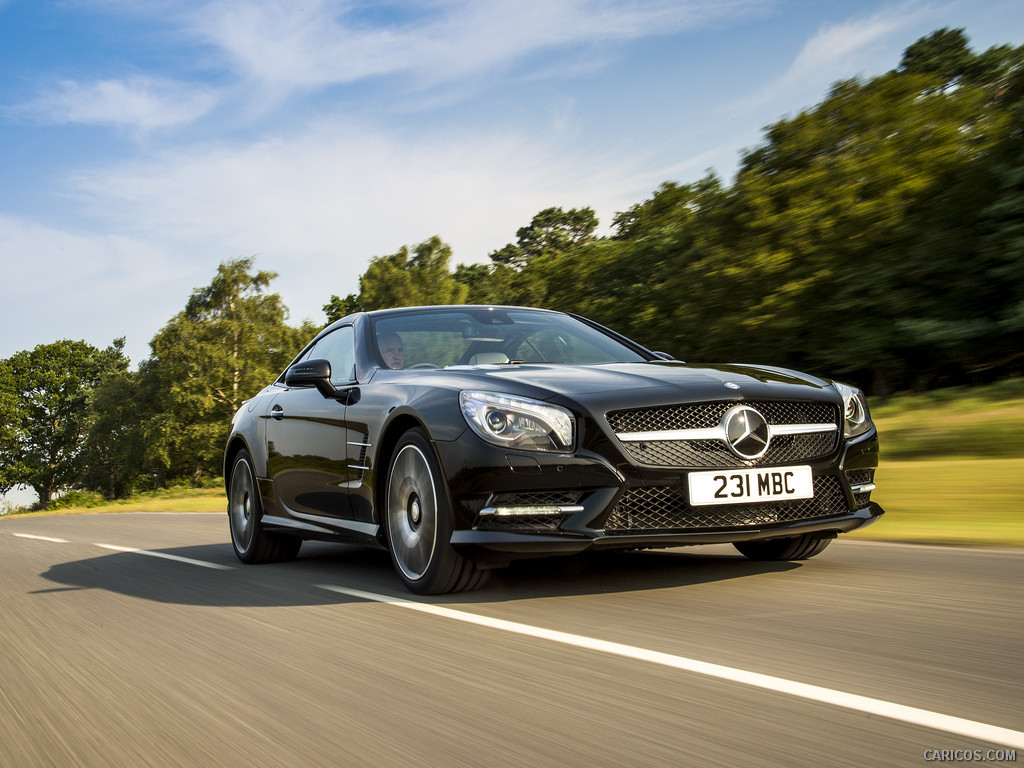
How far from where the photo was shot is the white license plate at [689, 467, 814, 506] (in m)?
4.57

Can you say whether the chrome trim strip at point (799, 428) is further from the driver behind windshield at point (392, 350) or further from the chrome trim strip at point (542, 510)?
the driver behind windshield at point (392, 350)

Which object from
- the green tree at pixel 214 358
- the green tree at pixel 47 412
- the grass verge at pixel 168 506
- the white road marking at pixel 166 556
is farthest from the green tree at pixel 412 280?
the white road marking at pixel 166 556

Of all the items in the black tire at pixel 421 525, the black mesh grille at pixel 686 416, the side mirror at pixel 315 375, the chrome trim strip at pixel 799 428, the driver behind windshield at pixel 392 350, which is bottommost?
the black tire at pixel 421 525

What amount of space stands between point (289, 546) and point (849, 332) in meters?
15.4

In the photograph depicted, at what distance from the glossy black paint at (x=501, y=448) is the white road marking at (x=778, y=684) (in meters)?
0.36

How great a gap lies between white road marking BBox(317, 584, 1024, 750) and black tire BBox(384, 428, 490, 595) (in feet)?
0.84

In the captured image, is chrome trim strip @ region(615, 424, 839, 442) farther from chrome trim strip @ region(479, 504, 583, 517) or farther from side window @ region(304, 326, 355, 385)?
side window @ region(304, 326, 355, 385)

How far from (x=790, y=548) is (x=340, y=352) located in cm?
290

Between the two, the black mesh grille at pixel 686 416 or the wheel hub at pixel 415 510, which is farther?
the wheel hub at pixel 415 510

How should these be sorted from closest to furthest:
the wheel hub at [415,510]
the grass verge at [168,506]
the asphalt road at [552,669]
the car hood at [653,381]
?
1. the asphalt road at [552,669]
2. the car hood at [653,381]
3. the wheel hub at [415,510]
4. the grass verge at [168,506]

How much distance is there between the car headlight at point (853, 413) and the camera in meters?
5.21

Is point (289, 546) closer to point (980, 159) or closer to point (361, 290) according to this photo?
point (980, 159)

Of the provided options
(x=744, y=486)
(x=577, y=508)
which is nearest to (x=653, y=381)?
(x=744, y=486)

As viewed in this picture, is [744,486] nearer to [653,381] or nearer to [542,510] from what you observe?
[653,381]
